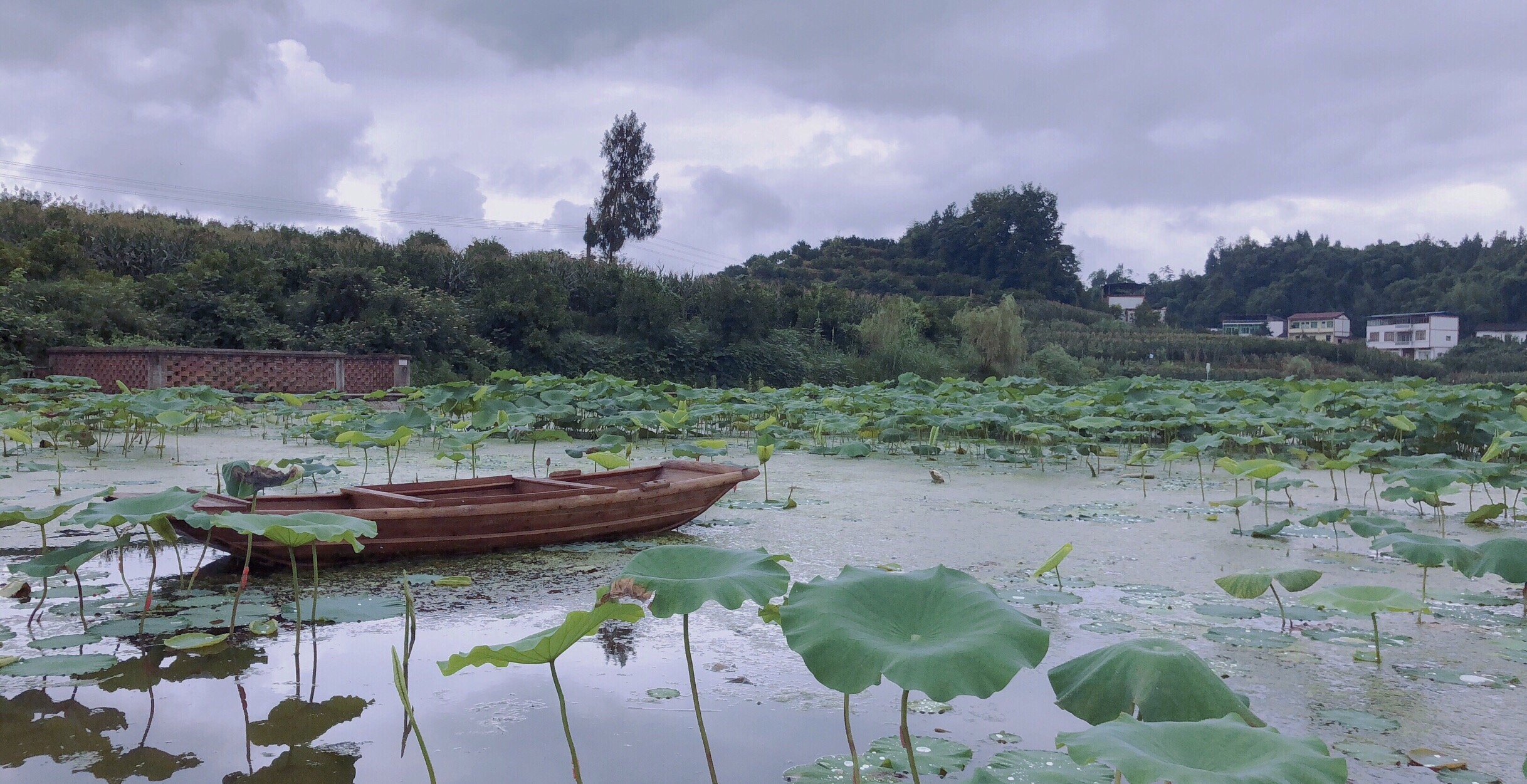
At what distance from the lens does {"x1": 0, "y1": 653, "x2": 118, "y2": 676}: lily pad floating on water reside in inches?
84.2

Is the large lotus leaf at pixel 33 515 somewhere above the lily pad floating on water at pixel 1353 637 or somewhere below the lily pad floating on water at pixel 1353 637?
above

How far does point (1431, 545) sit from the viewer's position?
261 centimetres

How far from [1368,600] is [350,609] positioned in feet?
8.77

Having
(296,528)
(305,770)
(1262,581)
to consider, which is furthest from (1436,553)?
(296,528)

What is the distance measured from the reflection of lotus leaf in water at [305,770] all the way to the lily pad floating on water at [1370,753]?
2.02 m

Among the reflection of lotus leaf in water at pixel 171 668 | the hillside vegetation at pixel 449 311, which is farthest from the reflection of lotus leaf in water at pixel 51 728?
the hillside vegetation at pixel 449 311

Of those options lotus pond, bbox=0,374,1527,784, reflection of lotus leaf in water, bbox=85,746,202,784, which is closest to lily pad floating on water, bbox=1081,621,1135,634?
lotus pond, bbox=0,374,1527,784

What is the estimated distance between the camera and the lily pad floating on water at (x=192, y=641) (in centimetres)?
239

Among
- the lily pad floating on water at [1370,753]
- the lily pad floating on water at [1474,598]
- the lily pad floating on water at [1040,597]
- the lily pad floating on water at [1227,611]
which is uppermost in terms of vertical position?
the lily pad floating on water at [1474,598]

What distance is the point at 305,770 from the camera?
179 centimetres

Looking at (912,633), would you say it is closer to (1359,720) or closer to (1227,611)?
(1359,720)

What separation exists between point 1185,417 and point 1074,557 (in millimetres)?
4522

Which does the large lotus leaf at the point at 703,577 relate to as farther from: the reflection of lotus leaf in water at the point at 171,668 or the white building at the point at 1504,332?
the white building at the point at 1504,332

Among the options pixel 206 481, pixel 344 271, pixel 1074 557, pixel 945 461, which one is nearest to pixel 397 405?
pixel 344 271
